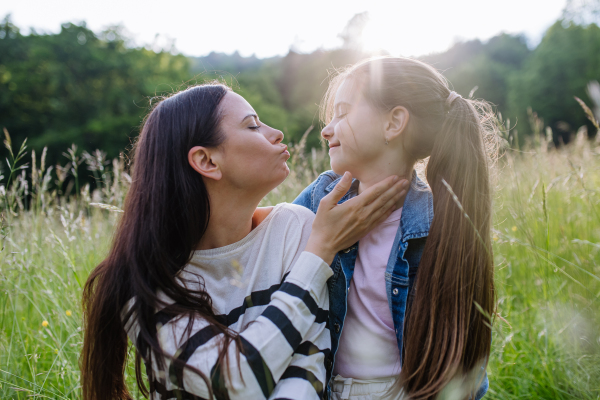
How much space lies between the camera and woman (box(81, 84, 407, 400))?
115cm

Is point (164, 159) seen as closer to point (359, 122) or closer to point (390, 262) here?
point (359, 122)

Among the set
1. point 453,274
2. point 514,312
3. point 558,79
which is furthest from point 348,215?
point 558,79

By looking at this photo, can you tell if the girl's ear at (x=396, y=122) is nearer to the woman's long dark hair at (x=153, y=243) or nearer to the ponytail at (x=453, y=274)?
the ponytail at (x=453, y=274)

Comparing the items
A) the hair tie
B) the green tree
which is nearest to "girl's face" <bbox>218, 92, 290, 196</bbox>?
the hair tie

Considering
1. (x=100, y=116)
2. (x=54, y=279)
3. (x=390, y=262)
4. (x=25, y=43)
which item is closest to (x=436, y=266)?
(x=390, y=262)

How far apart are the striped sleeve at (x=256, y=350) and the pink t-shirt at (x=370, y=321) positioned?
0.23 meters

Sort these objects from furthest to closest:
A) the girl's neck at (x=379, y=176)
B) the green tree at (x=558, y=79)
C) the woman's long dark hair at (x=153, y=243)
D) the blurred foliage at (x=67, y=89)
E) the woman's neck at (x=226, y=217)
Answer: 1. the green tree at (x=558, y=79)
2. the blurred foliage at (x=67, y=89)
3. the girl's neck at (x=379, y=176)
4. the woman's neck at (x=226, y=217)
5. the woman's long dark hair at (x=153, y=243)

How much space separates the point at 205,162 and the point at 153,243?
1.14 ft

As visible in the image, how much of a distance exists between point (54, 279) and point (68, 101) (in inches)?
911

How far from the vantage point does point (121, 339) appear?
136cm

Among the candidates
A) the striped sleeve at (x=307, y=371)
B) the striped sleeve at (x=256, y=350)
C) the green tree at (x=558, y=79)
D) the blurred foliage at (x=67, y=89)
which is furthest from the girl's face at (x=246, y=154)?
the green tree at (x=558, y=79)

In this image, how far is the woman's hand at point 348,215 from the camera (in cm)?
136

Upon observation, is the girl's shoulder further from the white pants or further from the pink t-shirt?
the white pants

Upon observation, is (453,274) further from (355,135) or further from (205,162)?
(205,162)
